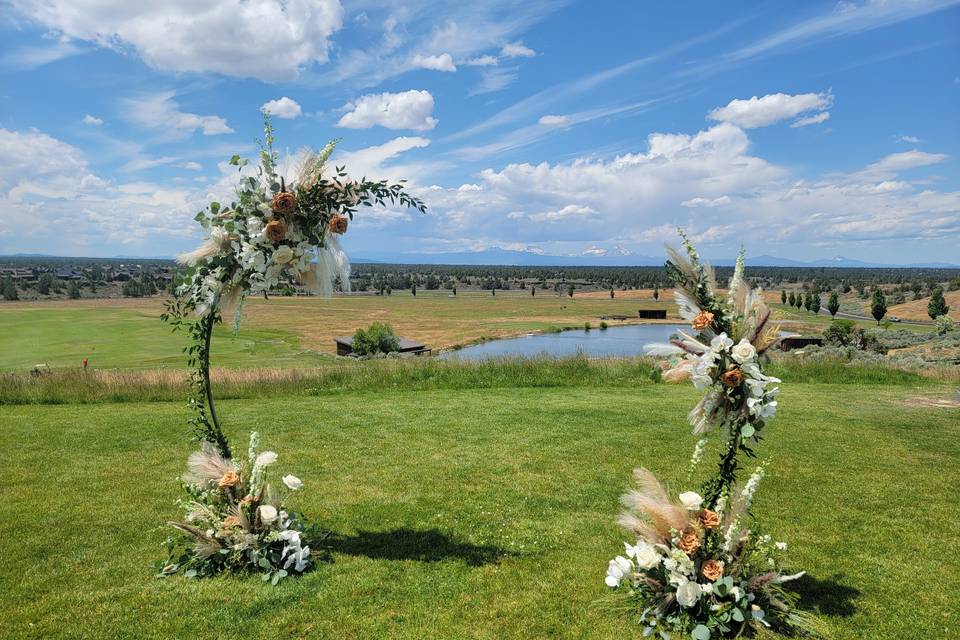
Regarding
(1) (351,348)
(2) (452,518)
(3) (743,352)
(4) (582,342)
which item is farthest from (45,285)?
(3) (743,352)

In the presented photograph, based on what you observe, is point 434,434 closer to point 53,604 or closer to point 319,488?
point 319,488

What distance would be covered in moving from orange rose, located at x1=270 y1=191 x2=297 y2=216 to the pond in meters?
37.8

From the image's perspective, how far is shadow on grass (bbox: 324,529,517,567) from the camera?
567 cm

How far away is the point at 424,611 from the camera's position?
471 cm

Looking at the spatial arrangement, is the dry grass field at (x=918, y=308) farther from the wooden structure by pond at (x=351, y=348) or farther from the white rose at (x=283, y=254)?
the white rose at (x=283, y=254)

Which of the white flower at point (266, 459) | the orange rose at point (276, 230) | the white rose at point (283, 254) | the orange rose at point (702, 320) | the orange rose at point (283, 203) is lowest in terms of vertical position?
the white flower at point (266, 459)

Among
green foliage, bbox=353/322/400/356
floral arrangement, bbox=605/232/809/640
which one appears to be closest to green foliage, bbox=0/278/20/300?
green foliage, bbox=353/322/400/356

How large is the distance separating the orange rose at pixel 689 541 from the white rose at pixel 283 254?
3961 mm

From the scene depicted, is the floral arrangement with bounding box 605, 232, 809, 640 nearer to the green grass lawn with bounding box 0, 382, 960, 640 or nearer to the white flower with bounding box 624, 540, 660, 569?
the white flower with bounding box 624, 540, 660, 569

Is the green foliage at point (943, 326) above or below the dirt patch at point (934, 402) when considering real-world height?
below

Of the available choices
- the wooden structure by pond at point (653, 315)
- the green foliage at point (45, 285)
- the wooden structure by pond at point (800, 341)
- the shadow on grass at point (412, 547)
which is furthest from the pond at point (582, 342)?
the green foliage at point (45, 285)

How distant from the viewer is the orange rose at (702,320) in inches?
168

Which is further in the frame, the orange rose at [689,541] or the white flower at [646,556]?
the white flower at [646,556]

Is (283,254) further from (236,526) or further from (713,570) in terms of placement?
(713,570)
